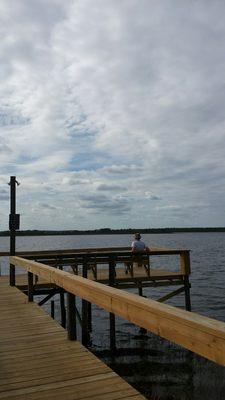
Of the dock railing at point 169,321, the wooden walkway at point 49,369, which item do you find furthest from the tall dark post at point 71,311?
the dock railing at point 169,321

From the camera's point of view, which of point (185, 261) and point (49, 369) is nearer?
point (49, 369)

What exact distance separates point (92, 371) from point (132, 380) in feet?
18.8

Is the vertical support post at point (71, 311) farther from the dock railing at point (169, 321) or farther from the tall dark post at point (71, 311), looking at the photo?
the dock railing at point (169, 321)

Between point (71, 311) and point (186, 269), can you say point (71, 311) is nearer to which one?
point (71, 311)

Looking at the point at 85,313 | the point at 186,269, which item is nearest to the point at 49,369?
the point at 85,313

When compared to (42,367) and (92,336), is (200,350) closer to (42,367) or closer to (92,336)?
(42,367)

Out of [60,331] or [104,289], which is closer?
[104,289]

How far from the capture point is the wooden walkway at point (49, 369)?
4445 millimetres

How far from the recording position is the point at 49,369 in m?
5.20

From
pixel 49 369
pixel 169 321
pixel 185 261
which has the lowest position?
pixel 49 369

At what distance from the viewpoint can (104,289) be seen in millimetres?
4773

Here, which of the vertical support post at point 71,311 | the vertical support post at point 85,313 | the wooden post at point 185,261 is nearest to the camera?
the vertical support post at point 71,311

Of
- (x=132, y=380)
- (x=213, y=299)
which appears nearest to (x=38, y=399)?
(x=132, y=380)

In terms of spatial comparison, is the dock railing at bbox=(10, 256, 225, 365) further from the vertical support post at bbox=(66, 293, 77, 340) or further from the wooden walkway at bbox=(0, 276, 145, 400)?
the vertical support post at bbox=(66, 293, 77, 340)
